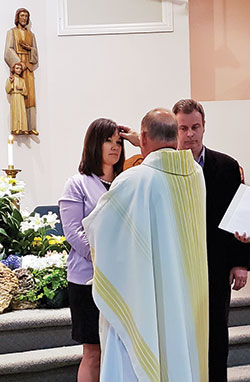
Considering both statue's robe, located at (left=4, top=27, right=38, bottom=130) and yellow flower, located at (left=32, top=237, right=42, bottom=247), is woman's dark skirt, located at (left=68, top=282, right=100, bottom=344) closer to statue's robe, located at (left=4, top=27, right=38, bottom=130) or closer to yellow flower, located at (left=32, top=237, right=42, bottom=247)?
yellow flower, located at (left=32, top=237, right=42, bottom=247)

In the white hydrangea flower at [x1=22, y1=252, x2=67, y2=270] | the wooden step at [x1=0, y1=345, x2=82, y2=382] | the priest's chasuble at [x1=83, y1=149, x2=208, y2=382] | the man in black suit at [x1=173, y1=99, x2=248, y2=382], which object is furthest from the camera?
the white hydrangea flower at [x1=22, y1=252, x2=67, y2=270]

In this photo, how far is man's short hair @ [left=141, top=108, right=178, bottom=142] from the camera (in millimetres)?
2227

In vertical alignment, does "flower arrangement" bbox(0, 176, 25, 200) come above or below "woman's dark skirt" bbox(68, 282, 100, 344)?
above

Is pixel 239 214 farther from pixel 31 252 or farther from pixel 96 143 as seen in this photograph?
pixel 31 252

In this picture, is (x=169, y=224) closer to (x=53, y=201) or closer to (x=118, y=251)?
(x=118, y=251)

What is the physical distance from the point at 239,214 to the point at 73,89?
453 cm

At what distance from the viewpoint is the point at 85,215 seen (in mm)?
2762

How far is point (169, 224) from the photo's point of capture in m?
2.21

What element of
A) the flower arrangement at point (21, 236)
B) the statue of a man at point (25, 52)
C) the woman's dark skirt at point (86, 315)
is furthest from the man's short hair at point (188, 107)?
the statue of a man at point (25, 52)

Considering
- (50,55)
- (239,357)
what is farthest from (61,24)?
(239,357)

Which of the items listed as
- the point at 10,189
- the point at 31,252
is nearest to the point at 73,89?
the point at 10,189

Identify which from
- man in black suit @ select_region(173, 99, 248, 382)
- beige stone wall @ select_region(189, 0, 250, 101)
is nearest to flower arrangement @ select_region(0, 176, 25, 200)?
man in black suit @ select_region(173, 99, 248, 382)

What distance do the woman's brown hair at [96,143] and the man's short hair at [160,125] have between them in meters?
0.53

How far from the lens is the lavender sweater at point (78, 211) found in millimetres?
2703
